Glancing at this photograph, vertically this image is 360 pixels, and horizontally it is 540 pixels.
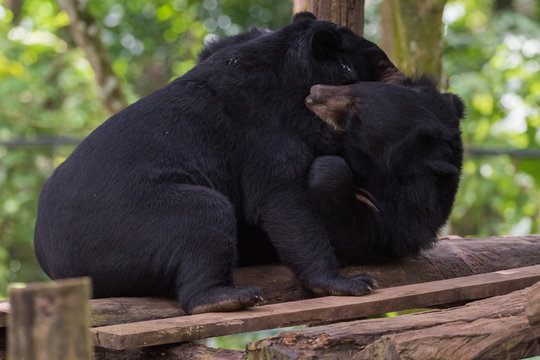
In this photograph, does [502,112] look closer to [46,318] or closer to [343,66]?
[343,66]

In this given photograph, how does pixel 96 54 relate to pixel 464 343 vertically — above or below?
above

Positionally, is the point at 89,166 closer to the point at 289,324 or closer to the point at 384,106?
the point at 289,324

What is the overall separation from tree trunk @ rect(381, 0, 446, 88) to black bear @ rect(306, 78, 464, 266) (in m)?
1.36

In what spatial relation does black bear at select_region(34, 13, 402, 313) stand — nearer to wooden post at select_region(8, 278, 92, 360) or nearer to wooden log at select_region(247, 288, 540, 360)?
wooden log at select_region(247, 288, 540, 360)

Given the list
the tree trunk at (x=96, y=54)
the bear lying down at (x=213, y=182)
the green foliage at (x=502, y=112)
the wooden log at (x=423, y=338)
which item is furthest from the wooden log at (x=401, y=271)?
the green foliage at (x=502, y=112)

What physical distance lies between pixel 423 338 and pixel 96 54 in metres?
4.64

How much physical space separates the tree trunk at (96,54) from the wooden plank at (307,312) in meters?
3.77

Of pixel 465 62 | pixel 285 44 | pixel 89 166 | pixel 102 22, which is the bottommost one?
pixel 89 166

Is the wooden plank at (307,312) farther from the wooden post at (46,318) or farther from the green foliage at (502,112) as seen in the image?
the green foliage at (502,112)

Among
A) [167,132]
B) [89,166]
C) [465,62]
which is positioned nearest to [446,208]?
[167,132]

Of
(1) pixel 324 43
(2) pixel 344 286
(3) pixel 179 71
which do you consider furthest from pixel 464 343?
(3) pixel 179 71

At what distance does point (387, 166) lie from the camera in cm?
276

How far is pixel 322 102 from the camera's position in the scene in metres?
2.76

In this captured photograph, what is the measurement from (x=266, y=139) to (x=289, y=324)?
828mm
